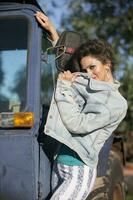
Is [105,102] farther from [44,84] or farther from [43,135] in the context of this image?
[44,84]

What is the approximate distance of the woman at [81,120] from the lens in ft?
11.9

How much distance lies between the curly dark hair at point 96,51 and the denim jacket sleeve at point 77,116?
1.33 ft

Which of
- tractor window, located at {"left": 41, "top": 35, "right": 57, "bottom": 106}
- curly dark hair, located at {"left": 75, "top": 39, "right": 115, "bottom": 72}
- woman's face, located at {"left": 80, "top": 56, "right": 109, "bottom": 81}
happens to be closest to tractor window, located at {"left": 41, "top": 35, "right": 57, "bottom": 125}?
tractor window, located at {"left": 41, "top": 35, "right": 57, "bottom": 106}

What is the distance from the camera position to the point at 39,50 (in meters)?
4.03

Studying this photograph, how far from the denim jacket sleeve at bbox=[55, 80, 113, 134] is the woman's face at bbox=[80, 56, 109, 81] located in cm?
27

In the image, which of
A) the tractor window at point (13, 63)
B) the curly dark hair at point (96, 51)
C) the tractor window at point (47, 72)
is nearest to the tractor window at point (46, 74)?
the tractor window at point (47, 72)

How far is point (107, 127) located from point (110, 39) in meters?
12.7

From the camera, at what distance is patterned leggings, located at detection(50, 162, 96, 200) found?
373cm

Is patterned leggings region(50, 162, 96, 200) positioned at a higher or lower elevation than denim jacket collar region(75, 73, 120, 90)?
lower

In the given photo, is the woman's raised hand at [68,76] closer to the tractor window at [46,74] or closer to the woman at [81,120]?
the woman at [81,120]

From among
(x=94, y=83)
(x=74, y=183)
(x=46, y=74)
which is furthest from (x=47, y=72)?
(x=74, y=183)

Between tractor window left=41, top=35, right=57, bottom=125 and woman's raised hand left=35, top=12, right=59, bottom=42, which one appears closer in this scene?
woman's raised hand left=35, top=12, right=59, bottom=42

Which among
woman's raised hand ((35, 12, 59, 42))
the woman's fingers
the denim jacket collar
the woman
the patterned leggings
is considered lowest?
the patterned leggings

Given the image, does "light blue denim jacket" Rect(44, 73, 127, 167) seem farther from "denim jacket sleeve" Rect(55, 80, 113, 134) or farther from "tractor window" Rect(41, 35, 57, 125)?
"tractor window" Rect(41, 35, 57, 125)
